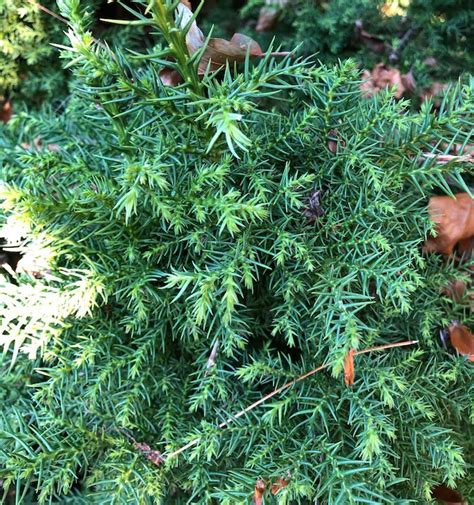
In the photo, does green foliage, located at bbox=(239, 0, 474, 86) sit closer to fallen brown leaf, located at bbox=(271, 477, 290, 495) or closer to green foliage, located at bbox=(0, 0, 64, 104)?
green foliage, located at bbox=(0, 0, 64, 104)

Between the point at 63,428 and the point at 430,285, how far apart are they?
79 cm

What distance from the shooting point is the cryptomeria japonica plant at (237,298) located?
0.86 meters

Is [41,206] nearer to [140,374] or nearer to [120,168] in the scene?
[120,168]

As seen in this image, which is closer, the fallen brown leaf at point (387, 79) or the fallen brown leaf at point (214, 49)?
the fallen brown leaf at point (214, 49)

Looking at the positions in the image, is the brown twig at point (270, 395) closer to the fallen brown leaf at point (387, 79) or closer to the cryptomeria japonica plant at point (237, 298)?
the cryptomeria japonica plant at point (237, 298)

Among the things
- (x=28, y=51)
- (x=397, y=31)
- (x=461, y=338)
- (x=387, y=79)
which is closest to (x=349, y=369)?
(x=461, y=338)

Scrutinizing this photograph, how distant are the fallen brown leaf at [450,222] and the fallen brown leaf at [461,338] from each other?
7.1 inches

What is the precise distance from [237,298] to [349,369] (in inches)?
9.2

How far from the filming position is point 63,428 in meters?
1.00

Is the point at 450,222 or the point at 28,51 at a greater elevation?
the point at 28,51

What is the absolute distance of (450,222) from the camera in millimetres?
1156

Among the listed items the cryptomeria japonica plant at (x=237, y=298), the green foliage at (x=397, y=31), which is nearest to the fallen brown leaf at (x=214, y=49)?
the cryptomeria japonica plant at (x=237, y=298)

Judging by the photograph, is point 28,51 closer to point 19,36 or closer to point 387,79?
point 19,36

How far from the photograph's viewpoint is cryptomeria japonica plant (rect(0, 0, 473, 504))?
0.86 m
